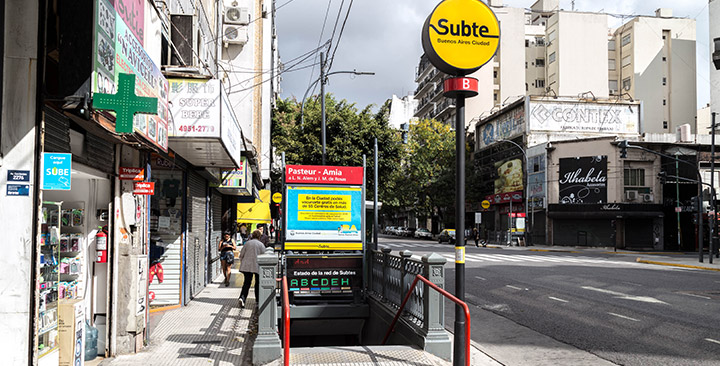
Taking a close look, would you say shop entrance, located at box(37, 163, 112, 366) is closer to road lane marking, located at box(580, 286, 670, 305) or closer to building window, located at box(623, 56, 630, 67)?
road lane marking, located at box(580, 286, 670, 305)

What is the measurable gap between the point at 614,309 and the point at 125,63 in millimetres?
10565

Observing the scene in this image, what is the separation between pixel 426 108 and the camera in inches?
3332

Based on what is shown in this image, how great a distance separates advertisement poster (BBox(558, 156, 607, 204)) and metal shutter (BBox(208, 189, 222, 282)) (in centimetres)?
3084

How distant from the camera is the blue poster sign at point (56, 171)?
16.8ft

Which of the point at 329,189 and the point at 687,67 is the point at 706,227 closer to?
the point at 687,67

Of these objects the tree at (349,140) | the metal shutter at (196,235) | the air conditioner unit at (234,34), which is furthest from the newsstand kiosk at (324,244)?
the tree at (349,140)

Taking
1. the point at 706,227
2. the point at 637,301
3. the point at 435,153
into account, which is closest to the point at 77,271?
the point at 637,301

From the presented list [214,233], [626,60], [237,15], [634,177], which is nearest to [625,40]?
[626,60]

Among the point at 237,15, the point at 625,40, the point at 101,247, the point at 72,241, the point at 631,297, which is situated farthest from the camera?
the point at 625,40

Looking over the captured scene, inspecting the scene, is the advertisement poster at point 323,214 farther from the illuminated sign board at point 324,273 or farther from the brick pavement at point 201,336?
the brick pavement at point 201,336

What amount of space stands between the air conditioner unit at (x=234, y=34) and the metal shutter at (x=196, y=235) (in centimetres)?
949

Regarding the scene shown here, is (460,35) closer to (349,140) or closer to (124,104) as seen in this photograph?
(124,104)

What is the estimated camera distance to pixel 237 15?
2275cm

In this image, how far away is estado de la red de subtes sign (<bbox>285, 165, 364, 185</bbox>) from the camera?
11844mm
